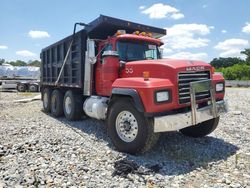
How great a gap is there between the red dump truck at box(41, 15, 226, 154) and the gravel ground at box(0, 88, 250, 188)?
509 mm

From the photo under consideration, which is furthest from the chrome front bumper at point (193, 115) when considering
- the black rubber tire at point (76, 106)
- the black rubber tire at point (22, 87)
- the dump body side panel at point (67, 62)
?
the black rubber tire at point (22, 87)

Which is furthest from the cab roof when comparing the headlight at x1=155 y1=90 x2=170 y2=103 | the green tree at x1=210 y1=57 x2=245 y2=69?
the green tree at x1=210 y1=57 x2=245 y2=69

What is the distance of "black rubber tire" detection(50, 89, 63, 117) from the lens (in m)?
10.6

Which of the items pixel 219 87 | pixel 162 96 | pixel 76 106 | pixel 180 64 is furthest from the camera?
pixel 76 106

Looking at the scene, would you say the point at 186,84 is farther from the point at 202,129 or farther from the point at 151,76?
the point at 202,129

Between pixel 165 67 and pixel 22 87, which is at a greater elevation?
pixel 165 67

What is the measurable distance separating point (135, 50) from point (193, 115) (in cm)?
259

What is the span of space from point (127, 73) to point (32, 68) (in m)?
30.2

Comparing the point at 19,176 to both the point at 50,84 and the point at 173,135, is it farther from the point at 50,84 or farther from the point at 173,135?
the point at 50,84

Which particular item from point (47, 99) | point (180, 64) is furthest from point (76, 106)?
point (180, 64)

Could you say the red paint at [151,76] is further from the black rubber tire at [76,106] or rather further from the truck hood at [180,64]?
the black rubber tire at [76,106]

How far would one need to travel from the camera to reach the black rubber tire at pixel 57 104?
1059cm

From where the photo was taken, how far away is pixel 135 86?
218 inches

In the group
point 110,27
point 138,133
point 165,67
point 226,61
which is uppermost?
point 226,61
